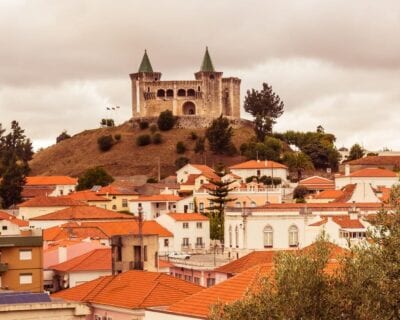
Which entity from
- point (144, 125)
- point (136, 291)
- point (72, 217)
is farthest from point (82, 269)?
point (144, 125)

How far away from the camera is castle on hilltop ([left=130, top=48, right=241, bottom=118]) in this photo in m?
170

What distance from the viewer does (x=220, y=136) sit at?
154m

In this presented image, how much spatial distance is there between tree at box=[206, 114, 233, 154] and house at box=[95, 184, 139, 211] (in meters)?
31.0

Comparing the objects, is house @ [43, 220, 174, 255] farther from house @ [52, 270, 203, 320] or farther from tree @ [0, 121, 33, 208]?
tree @ [0, 121, 33, 208]

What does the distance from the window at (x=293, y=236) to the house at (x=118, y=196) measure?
174 feet

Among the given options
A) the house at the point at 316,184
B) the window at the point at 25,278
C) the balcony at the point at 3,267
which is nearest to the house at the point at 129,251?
the window at the point at 25,278

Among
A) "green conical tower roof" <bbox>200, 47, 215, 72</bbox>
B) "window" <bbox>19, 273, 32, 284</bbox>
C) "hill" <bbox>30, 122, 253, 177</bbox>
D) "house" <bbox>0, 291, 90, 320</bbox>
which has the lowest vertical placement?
"house" <bbox>0, 291, 90, 320</bbox>

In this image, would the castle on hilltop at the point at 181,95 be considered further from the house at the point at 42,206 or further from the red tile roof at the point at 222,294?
the red tile roof at the point at 222,294

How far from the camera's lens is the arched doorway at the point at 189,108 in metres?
171

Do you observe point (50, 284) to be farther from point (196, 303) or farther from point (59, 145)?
point (59, 145)

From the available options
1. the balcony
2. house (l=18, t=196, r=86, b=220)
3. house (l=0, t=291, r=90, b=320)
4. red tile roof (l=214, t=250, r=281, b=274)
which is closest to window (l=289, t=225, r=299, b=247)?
red tile roof (l=214, t=250, r=281, b=274)

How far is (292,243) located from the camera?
68.5 m

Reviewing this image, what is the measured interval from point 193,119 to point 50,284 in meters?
116

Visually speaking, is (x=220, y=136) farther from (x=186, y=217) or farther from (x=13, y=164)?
(x=186, y=217)
